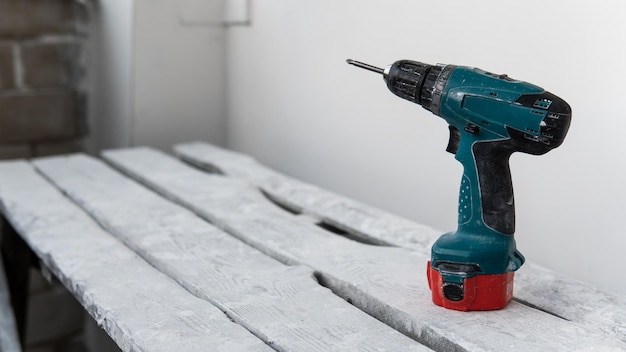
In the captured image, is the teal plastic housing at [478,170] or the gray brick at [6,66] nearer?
the teal plastic housing at [478,170]

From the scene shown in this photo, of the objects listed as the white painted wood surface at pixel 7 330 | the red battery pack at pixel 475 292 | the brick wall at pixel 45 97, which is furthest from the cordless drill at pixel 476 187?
the brick wall at pixel 45 97

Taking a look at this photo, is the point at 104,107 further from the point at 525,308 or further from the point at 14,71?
the point at 525,308

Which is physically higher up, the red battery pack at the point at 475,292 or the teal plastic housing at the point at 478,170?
the teal plastic housing at the point at 478,170

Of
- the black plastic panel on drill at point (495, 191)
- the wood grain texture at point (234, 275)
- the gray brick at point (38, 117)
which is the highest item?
the black plastic panel on drill at point (495, 191)

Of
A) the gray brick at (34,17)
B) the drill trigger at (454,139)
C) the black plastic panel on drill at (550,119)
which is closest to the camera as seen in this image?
the black plastic panel on drill at (550,119)

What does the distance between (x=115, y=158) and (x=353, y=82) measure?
0.58 metres

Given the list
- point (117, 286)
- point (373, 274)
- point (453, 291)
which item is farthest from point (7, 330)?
point (453, 291)

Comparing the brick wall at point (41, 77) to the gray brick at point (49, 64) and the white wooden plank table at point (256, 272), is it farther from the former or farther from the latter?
the white wooden plank table at point (256, 272)

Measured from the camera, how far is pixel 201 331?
84cm

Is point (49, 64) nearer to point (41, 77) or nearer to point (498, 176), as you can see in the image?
point (41, 77)

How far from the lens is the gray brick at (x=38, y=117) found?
186 cm

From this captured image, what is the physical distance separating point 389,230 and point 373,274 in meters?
0.20

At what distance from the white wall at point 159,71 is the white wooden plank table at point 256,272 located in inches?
13.9

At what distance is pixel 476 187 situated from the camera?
88cm
